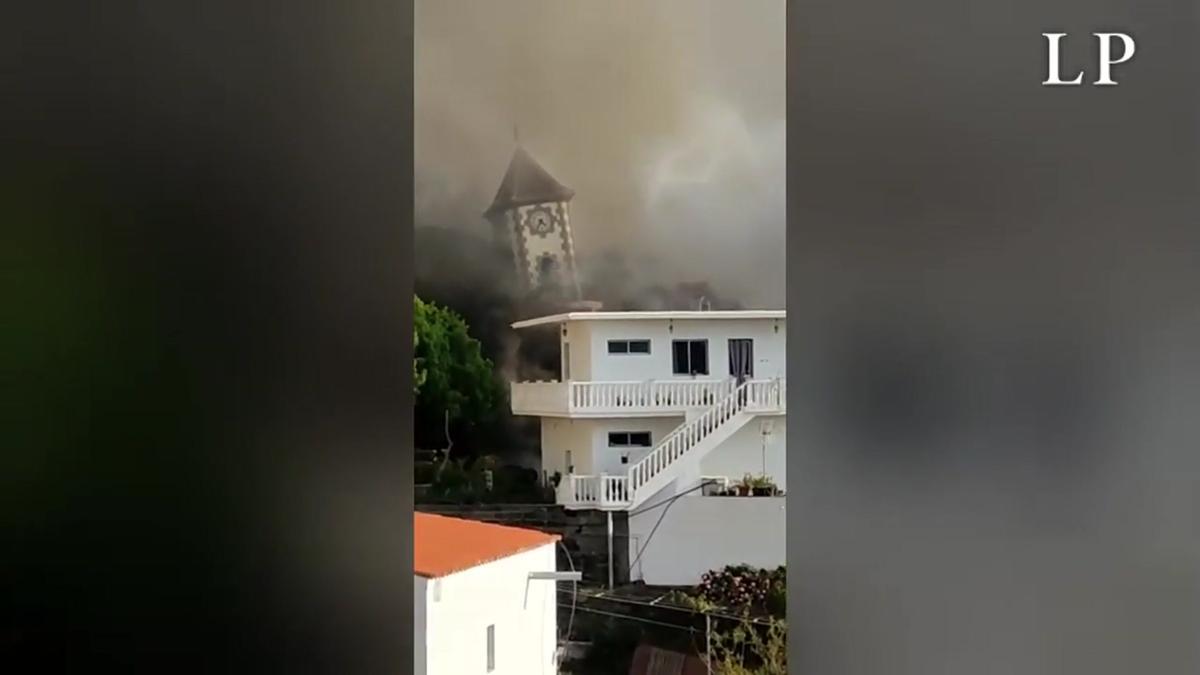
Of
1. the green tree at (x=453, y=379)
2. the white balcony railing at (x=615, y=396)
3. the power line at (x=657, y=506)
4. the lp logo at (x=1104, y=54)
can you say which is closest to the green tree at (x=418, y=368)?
the green tree at (x=453, y=379)

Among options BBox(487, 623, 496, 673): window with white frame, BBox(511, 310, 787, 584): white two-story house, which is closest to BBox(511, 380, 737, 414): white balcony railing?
BBox(511, 310, 787, 584): white two-story house

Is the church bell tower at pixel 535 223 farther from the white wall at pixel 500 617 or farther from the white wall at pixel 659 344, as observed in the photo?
the white wall at pixel 500 617

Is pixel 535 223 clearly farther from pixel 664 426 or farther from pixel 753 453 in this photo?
pixel 753 453

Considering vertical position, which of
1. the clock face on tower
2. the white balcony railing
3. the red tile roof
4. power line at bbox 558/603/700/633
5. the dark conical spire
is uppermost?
the dark conical spire

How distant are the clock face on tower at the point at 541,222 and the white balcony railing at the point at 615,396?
22cm

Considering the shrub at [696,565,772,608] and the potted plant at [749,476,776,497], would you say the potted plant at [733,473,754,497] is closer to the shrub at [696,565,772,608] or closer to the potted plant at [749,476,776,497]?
the potted plant at [749,476,776,497]

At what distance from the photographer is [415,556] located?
131cm

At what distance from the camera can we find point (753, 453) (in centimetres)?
131

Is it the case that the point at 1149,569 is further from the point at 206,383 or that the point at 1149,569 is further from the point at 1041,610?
the point at 206,383

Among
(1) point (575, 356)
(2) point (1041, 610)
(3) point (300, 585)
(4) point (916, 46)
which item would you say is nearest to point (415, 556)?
(3) point (300, 585)

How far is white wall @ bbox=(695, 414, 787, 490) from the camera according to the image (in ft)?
4.25

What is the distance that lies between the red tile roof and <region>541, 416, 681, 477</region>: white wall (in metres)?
0.10

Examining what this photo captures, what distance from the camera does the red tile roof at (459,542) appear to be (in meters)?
1.31

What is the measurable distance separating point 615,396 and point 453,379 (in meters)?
Result: 0.24
